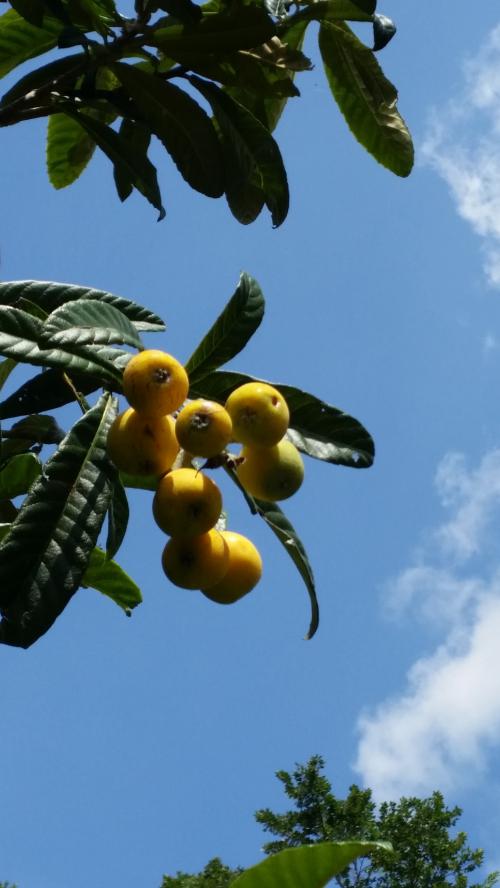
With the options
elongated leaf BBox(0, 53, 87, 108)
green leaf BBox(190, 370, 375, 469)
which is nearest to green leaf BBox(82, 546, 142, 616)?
green leaf BBox(190, 370, 375, 469)

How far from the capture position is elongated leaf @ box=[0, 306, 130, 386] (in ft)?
4.74

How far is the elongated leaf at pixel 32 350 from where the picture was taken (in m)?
1.44

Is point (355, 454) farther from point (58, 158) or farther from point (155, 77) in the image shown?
point (58, 158)

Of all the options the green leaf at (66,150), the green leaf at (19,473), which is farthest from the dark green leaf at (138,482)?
the green leaf at (66,150)

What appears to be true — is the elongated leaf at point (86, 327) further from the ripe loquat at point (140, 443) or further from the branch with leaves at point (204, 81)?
the branch with leaves at point (204, 81)

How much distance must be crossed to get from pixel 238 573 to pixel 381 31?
128 cm

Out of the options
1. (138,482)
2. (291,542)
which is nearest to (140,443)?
(291,542)

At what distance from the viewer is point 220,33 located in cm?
204

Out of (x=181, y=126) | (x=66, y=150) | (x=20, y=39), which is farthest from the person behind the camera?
(x=66, y=150)

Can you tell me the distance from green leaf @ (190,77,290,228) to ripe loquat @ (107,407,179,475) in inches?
37.3

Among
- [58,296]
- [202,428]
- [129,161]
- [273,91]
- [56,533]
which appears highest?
[273,91]

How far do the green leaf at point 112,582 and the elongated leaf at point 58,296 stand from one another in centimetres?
55

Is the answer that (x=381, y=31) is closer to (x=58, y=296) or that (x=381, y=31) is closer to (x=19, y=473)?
(x=58, y=296)

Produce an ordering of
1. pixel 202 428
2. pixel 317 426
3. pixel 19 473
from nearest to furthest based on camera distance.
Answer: pixel 202 428 → pixel 317 426 → pixel 19 473
